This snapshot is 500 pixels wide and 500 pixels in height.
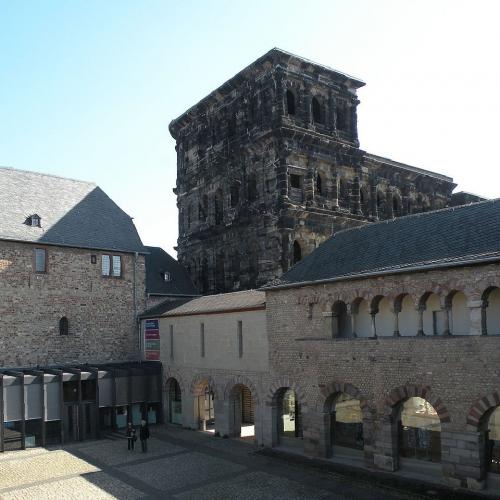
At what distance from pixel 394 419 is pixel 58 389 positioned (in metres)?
16.2

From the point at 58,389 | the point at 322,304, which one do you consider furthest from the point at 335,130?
the point at 58,389

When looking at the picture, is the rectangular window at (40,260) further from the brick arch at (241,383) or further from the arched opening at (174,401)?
the brick arch at (241,383)

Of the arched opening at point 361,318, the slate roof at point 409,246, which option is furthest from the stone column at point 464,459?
the slate roof at point 409,246

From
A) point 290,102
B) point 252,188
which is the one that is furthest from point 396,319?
point 290,102

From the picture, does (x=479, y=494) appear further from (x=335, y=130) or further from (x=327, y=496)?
(x=335, y=130)

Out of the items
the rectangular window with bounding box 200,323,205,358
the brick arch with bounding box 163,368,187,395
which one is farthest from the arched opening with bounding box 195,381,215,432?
the rectangular window with bounding box 200,323,205,358

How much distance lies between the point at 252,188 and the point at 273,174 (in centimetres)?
239

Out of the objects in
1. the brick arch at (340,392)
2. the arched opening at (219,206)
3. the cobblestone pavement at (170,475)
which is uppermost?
the arched opening at (219,206)

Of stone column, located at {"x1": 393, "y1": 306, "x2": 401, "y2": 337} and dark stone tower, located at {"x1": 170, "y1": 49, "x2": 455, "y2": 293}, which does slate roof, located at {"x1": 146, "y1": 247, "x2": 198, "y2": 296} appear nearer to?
dark stone tower, located at {"x1": 170, "y1": 49, "x2": 455, "y2": 293}

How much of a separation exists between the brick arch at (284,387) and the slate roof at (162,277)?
43.0 feet

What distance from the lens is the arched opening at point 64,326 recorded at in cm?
3109

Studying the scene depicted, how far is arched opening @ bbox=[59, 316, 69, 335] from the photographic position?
102 feet

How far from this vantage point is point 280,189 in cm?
3322

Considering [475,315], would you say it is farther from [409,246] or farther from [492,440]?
[409,246]
